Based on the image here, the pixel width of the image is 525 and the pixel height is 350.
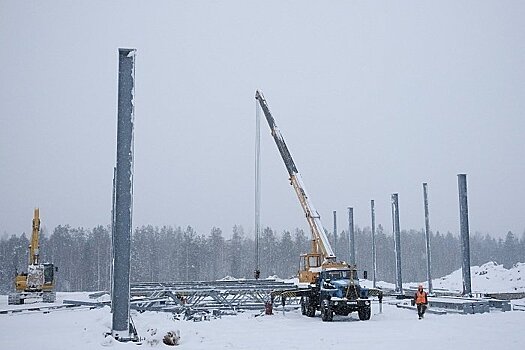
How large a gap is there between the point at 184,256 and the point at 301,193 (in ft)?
217

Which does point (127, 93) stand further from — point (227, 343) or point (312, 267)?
point (312, 267)

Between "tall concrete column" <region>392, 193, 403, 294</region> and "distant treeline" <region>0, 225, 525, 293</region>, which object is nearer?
"tall concrete column" <region>392, 193, 403, 294</region>

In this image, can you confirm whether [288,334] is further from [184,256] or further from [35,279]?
[184,256]

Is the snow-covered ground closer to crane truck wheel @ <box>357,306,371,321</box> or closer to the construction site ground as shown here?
the construction site ground

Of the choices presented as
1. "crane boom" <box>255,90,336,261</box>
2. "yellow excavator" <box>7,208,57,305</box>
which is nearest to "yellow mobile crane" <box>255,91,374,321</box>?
"crane boom" <box>255,90,336,261</box>

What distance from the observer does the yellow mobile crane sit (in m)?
25.3

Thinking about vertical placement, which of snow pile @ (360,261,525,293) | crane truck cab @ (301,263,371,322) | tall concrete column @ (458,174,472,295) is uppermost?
tall concrete column @ (458,174,472,295)

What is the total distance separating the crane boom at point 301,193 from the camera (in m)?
31.0

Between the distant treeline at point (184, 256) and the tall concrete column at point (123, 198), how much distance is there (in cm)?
6083

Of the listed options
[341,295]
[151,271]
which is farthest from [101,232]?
[341,295]

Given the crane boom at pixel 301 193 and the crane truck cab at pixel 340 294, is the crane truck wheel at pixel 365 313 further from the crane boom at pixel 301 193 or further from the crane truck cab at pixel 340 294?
the crane boom at pixel 301 193

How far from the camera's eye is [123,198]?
1669 centimetres

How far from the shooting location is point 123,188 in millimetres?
16688

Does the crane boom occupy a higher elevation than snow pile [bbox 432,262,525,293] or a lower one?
higher
